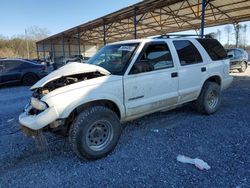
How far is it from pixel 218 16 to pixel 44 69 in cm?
1296

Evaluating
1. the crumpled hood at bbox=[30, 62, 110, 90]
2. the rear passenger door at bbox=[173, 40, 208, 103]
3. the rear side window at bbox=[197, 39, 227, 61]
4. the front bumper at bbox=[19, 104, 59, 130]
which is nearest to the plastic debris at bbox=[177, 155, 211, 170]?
the rear passenger door at bbox=[173, 40, 208, 103]

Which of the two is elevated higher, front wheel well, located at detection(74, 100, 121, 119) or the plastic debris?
front wheel well, located at detection(74, 100, 121, 119)

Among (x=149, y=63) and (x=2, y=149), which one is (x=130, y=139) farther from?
(x=2, y=149)

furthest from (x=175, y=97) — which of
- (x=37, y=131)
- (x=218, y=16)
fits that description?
(x=218, y=16)

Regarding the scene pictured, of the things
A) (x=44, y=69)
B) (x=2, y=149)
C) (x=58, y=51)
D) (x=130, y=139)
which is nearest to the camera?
(x=2, y=149)

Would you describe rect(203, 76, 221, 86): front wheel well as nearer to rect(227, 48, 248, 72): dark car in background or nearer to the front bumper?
the front bumper

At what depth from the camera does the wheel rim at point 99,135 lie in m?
3.29

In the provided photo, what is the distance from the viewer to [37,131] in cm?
320

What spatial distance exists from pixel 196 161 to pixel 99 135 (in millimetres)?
1494

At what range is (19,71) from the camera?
36.9 feet

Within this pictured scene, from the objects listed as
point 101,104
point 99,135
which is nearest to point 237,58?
point 101,104

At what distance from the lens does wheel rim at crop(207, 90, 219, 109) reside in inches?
207

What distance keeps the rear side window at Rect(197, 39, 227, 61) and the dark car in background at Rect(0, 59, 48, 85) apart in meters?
9.30

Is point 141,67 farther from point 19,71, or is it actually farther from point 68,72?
point 19,71
